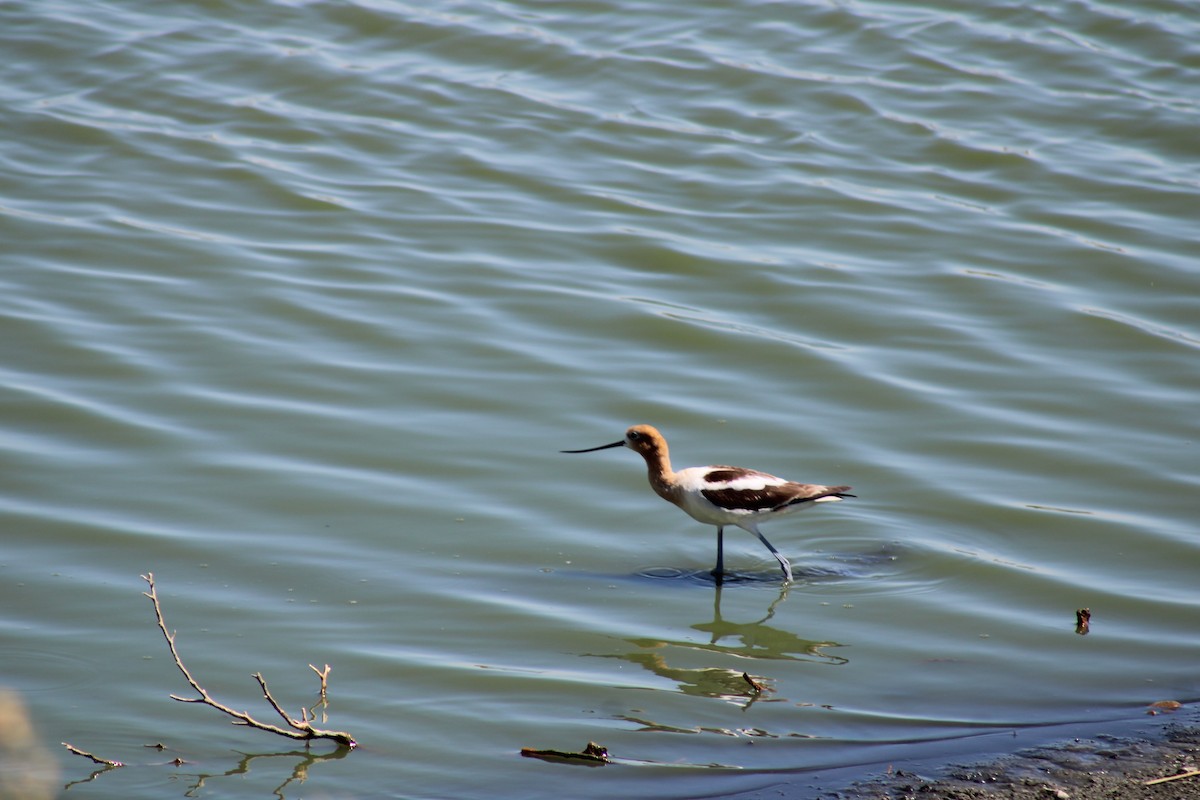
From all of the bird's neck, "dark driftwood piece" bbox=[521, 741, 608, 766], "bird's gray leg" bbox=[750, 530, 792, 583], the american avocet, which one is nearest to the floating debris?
the american avocet

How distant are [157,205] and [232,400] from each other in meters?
4.34

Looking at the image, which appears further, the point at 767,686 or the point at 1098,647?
the point at 1098,647

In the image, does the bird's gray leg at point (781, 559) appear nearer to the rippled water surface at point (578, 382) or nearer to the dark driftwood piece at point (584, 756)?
the rippled water surface at point (578, 382)

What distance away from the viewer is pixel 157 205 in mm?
13469

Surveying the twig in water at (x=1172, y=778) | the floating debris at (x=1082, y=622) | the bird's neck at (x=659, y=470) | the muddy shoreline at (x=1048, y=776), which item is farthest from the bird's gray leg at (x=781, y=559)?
the twig in water at (x=1172, y=778)

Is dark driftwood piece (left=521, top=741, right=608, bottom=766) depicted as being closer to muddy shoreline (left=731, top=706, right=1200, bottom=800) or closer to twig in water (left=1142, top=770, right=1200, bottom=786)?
muddy shoreline (left=731, top=706, right=1200, bottom=800)

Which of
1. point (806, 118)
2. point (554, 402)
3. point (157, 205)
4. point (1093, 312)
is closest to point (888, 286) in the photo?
point (1093, 312)

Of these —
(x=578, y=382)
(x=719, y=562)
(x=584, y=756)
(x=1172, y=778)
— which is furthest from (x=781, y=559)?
(x=578, y=382)

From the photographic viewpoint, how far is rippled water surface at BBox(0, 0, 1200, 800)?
641 centimetres

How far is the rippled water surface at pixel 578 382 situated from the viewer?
6.41 metres

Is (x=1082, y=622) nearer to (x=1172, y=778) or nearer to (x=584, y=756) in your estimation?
(x=1172, y=778)

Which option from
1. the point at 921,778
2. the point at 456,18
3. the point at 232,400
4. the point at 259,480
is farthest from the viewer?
the point at 456,18

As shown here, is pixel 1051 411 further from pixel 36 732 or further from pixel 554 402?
pixel 36 732

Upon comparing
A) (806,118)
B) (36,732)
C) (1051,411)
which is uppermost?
(806,118)
